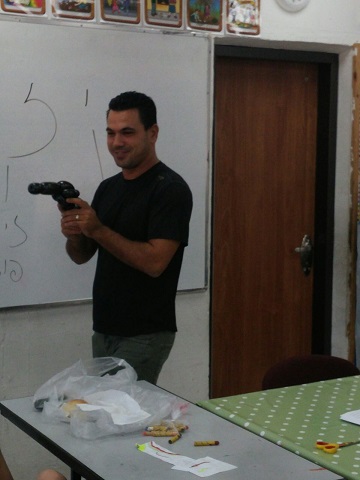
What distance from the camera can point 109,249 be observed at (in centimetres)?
258

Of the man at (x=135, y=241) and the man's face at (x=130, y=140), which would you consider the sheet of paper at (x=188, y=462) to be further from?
the man's face at (x=130, y=140)

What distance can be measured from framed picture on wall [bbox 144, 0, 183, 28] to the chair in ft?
4.99

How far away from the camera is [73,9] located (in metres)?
3.08

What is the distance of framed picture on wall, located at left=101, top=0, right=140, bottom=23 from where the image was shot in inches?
124

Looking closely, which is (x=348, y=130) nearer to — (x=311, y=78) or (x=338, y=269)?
(x=311, y=78)

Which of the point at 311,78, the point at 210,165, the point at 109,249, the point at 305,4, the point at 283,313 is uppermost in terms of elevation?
the point at 305,4

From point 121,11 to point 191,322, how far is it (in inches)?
52.5

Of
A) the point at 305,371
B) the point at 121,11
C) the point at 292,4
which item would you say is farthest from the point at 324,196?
the point at 305,371

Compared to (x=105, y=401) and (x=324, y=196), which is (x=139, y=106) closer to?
(x=105, y=401)

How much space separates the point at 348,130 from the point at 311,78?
32 centimetres

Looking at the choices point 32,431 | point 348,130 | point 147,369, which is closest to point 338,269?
point 348,130

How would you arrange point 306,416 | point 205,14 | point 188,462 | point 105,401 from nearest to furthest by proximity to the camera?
1. point 188,462
2. point 105,401
3. point 306,416
4. point 205,14

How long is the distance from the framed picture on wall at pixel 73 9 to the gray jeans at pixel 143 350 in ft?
4.12

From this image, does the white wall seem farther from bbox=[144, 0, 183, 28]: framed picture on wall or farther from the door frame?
bbox=[144, 0, 183, 28]: framed picture on wall
